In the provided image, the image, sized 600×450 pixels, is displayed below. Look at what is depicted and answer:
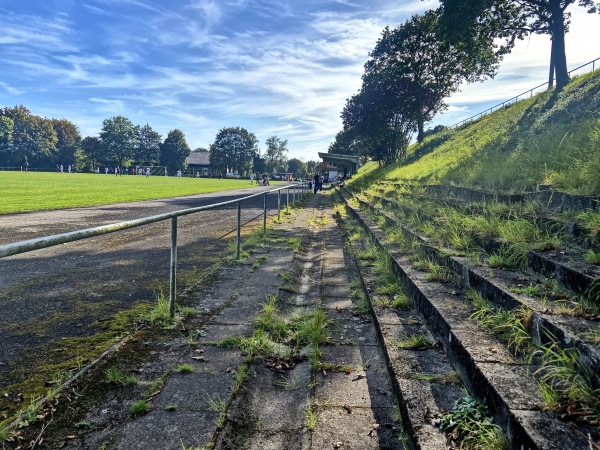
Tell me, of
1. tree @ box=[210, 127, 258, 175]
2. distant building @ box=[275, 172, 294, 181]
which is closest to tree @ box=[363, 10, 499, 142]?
distant building @ box=[275, 172, 294, 181]

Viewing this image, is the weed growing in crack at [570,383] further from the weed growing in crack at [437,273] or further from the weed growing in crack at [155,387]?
the weed growing in crack at [155,387]

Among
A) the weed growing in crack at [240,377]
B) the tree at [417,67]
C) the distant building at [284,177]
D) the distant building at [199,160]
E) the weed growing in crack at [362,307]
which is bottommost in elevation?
the weed growing in crack at [362,307]

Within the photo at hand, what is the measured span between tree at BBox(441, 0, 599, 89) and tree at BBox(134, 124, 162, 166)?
93.5 metres

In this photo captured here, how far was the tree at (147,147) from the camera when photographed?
101 metres

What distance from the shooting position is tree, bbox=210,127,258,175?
10344 centimetres

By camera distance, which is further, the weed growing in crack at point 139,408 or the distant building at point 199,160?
the distant building at point 199,160

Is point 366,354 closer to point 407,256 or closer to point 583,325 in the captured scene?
point 583,325

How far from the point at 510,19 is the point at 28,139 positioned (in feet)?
306

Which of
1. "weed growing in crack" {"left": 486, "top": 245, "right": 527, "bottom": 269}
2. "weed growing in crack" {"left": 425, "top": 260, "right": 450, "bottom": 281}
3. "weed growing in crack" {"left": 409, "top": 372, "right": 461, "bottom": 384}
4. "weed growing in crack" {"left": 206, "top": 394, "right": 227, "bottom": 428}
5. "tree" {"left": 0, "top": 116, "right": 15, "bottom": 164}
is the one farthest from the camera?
"tree" {"left": 0, "top": 116, "right": 15, "bottom": 164}

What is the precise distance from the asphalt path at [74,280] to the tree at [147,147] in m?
99.0

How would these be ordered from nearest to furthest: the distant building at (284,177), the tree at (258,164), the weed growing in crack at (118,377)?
the weed growing in crack at (118,377), the distant building at (284,177), the tree at (258,164)

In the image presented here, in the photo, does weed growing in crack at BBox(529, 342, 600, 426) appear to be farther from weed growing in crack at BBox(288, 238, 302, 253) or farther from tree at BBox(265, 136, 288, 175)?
tree at BBox(265, 136, 288, 175)

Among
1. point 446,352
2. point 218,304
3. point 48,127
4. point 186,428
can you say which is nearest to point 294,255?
point 218,304

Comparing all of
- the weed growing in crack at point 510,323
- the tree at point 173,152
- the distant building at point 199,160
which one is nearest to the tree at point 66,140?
the tree at point 173,152
